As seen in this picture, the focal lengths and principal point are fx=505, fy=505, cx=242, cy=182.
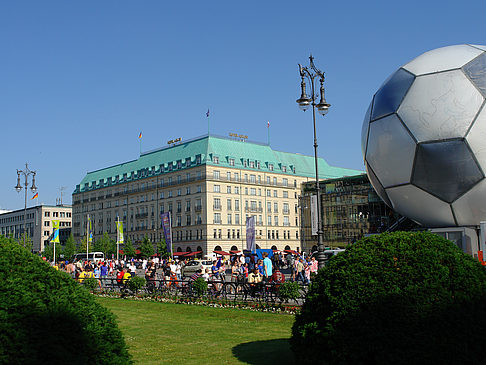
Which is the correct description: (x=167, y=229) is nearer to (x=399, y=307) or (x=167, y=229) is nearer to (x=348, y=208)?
(x=399, y=307)

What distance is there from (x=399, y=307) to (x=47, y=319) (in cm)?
378

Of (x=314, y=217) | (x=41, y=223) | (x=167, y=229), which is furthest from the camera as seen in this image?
(x=41, y=223)

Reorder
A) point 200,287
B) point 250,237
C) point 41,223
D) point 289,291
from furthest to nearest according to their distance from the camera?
point 41,223
point 250,237
point 200,287
point 289,291

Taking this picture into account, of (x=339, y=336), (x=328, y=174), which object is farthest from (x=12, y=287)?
(x=328, y=174)

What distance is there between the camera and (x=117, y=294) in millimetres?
22797

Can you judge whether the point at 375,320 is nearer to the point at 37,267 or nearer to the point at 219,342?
the point at 37,267

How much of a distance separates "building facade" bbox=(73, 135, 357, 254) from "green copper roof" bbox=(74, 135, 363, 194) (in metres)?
0.15

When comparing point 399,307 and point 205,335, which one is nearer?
point 399,307

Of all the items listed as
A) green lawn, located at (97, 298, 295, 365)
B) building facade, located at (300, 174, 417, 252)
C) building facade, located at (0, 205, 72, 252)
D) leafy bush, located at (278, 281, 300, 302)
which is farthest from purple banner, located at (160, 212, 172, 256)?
building facade, located at (0, 205, 72, 252)

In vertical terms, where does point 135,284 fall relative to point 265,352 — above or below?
above

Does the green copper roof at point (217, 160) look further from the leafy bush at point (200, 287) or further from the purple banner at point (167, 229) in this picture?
the leafy bush at point (200, 287)

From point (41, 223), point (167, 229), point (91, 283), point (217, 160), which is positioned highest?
point (217, 160)

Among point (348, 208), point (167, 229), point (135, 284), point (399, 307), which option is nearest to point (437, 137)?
point (399, 307)

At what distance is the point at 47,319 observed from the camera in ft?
15.1
